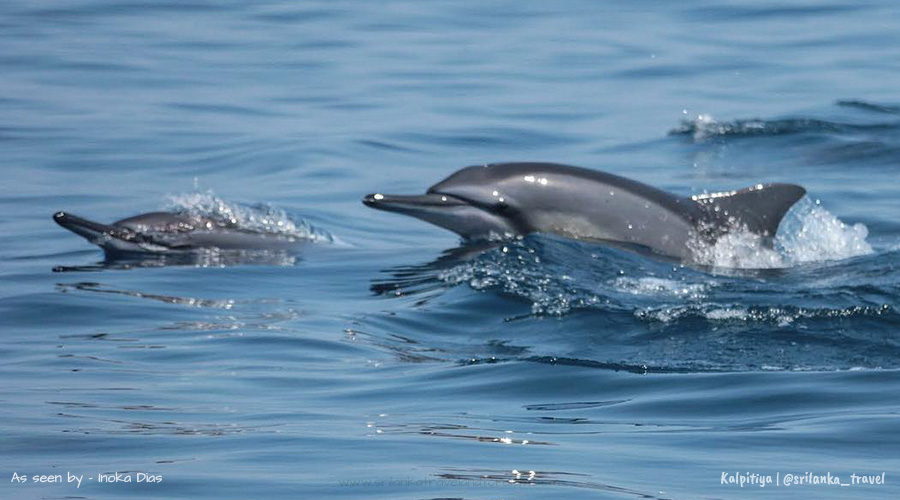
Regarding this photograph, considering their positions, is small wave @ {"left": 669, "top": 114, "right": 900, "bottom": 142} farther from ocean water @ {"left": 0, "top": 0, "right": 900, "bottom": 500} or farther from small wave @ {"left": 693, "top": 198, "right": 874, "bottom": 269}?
small wave @ {"left": 693, "top": 198, "right": 874, "bottom": 269}

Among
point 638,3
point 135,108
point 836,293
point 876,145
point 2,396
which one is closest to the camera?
point 2,396

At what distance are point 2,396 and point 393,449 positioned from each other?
8.13ft

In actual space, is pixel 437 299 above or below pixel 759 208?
below

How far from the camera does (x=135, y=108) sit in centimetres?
2419

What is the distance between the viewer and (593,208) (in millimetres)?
13195

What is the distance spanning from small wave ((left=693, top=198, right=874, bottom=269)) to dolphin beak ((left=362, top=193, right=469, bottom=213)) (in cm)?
188

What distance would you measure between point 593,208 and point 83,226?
3.98 meters

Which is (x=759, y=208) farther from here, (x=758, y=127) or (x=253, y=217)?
(x=758, y=127)

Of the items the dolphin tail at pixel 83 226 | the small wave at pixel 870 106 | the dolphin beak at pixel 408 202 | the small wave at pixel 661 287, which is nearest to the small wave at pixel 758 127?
the small wave at pixel 870 106

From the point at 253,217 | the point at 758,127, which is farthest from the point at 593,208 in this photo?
the point at 758,127

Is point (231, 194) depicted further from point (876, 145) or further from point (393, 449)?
point (393, 449)

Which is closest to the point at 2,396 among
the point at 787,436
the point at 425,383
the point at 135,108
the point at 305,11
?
the point at 425,383

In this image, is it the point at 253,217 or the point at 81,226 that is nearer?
the point at 81,226

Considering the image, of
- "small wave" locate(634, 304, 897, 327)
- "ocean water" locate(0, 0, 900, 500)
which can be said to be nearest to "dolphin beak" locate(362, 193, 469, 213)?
"ocean water" locate(0, 0, 900, 500)
